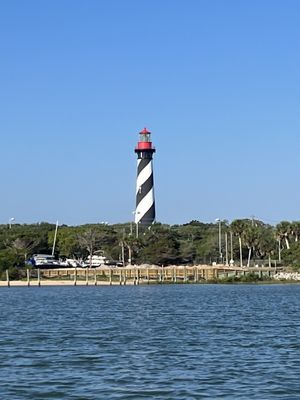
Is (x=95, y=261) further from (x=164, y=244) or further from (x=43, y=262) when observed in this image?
(x=43, y=262)

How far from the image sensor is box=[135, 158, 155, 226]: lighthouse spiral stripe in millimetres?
165750

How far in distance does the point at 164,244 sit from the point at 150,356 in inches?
4939

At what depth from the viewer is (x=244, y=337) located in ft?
142

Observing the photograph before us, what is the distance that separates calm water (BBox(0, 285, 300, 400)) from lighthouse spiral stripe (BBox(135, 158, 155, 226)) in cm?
10369

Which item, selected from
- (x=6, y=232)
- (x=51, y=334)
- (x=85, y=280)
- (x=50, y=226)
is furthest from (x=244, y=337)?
(x=50, y=226)

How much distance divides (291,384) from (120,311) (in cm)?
4011

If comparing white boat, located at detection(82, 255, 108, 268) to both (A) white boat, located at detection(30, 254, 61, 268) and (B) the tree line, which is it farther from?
(A) white boat, located at detection(30, 254, 61, 268)

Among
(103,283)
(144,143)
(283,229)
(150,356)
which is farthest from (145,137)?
(150,356)

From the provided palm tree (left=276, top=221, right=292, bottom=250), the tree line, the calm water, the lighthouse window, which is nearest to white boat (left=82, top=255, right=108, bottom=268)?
the tree line

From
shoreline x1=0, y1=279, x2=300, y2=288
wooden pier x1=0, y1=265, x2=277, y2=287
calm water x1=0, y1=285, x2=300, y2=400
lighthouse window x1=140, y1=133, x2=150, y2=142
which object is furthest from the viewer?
lighthouse window x1=140, y1=133, x2=150, y2=142

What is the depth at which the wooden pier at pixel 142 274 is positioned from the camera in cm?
13775

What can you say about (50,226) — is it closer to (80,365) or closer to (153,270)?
(153,270)

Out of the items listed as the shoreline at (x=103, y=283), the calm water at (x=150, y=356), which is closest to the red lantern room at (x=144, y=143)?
the shoreline at (x=103, y=283)

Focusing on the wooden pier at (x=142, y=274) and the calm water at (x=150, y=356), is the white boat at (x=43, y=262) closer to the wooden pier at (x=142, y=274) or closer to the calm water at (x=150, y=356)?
the wooden pier at (x=142, y=274)
